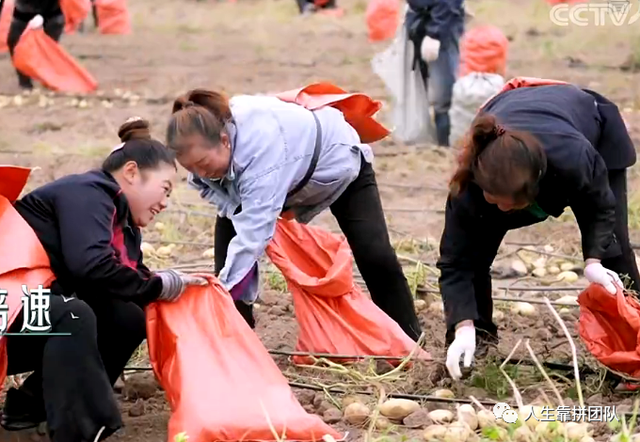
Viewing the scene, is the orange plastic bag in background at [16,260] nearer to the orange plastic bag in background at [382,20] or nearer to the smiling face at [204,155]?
the smiling face at [204,155]

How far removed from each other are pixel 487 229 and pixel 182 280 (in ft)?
2.99

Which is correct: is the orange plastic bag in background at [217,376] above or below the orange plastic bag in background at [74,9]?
below

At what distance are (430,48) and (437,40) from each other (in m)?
0.07

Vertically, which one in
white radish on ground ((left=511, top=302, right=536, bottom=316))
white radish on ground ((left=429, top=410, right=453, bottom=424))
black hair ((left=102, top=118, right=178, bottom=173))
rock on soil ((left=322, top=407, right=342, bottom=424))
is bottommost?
white radish on ground ((left=511, top=302, right=536, bottom=316))

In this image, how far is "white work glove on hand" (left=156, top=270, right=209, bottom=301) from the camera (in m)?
3.12

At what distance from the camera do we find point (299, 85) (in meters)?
9.93

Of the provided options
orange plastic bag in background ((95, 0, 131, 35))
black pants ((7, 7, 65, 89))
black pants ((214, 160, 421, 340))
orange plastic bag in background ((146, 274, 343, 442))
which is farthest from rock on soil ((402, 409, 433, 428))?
orange plastic bag in background ((95, 0, 131, 35))

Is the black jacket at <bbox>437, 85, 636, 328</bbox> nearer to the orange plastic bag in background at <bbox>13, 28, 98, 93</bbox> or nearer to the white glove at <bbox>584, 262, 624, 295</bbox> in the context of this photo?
the white glove at <bbox>584, 262, 624, 295</bbox>

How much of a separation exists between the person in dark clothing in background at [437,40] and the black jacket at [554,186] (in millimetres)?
3674

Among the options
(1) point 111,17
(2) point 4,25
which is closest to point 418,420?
(2) point 4,25

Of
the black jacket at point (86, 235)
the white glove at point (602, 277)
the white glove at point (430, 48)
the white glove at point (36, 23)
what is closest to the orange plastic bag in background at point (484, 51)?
the white glove at point (430, 48)

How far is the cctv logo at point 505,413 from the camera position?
9.61ft

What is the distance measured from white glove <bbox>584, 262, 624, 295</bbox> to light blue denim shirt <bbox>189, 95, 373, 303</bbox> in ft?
2.84

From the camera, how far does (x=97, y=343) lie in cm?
307
